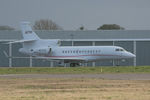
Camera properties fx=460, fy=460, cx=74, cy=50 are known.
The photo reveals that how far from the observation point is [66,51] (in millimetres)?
61250

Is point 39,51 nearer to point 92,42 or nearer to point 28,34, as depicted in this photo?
point 28,34

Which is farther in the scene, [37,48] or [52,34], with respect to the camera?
[52,34]

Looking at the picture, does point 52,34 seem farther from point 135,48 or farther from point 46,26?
point 46,26

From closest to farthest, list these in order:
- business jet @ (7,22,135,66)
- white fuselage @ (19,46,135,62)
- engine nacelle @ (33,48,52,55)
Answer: white fuselage @ (19,46,135,62)
business jet @ (7,22,135,66)
engine nacelle @ (33,48,52,55)

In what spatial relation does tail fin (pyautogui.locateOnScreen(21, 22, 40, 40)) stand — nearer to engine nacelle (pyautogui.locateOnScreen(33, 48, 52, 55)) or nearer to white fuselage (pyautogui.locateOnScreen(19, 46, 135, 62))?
white fuselage (pyautogui.locateOnScreen(19, 46, 135, 62))

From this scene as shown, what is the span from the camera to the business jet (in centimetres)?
5772

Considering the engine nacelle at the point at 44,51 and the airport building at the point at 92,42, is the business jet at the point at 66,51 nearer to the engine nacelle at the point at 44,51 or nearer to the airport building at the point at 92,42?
the engine nacelle at the point at 44,51

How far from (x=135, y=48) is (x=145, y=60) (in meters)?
2.30

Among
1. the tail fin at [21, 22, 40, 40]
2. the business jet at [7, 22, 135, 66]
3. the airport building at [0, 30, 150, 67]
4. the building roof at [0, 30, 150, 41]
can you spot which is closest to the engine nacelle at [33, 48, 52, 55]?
the business jet at [7, 22, 135, 66]

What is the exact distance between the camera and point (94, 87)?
22.5 m

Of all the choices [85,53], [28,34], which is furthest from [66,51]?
[28,34]

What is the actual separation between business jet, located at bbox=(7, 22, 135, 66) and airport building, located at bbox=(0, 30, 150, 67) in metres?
5.51

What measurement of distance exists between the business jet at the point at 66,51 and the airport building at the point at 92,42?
5513mm

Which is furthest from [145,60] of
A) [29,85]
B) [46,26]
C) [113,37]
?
[46,26]
